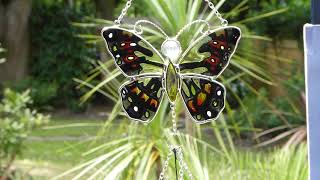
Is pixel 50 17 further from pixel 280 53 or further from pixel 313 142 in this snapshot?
pixel 313 142

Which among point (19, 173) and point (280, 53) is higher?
point (280, 53)

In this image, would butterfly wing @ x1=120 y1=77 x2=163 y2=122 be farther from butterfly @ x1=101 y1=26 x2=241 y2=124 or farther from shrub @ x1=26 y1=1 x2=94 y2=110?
shrub @ x1=26 y1=1 x2=94 y2=110

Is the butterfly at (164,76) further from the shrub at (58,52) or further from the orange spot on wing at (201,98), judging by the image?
the shrub at (58,52)

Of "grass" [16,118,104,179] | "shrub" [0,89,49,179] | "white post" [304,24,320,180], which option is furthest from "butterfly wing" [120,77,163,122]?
"grass" [16,118,104,179]

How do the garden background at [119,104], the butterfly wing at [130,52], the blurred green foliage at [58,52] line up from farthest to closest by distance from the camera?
the blurred green foliage at [58,52]
the garden background at [119,104]
the butterfly wing at [130,52]

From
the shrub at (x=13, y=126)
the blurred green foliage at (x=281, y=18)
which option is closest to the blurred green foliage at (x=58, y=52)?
the blurred green foliage at (x=281, y=18)

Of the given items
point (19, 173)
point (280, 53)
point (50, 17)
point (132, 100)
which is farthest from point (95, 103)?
point (132, 100)
